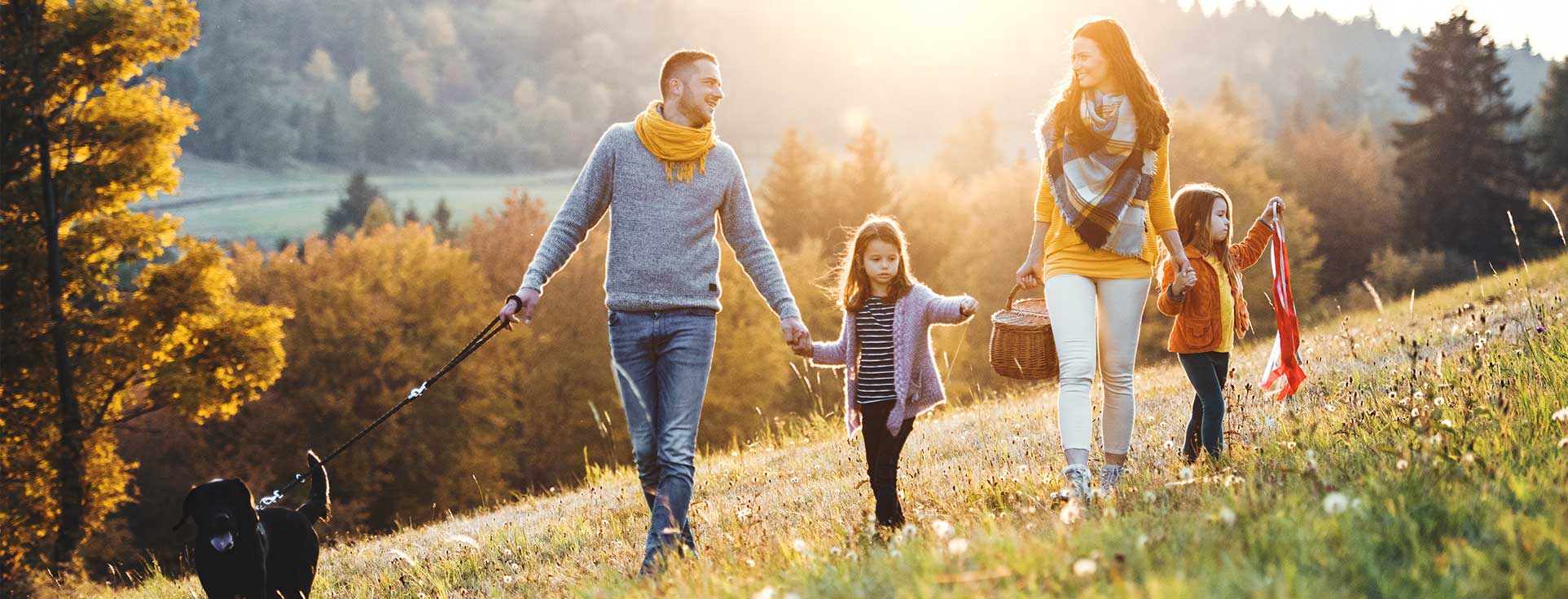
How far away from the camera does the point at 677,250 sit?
15.2 feet

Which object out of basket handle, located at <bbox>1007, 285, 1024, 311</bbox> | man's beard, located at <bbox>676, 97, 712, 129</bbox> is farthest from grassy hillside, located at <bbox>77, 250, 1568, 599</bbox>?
man's beard, located at <bbox>676, 97, 712, 129</bbox>

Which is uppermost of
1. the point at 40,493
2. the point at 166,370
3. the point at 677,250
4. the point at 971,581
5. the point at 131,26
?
the point at 131,26

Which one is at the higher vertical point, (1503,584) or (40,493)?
(1503,584)

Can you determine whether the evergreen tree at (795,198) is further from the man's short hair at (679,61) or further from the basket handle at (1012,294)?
the man's short hair at (679,61)

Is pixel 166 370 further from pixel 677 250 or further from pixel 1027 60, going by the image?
pixel 1027 60

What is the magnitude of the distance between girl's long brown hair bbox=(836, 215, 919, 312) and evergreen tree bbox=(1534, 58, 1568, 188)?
2033 inches

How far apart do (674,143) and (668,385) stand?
3.60 feet

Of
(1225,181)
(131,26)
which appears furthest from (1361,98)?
(131,26)

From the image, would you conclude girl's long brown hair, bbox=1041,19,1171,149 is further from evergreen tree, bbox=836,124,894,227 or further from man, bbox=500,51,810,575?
evergreen tree, bbox=836,124,894,227

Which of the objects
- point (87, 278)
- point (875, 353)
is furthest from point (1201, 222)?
point (87, 278)

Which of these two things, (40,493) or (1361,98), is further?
(1361,98)

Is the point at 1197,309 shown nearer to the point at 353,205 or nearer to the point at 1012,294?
the point at 1012,294

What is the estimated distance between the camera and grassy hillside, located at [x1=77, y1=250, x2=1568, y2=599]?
101 inches

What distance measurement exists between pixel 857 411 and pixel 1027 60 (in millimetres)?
132191
